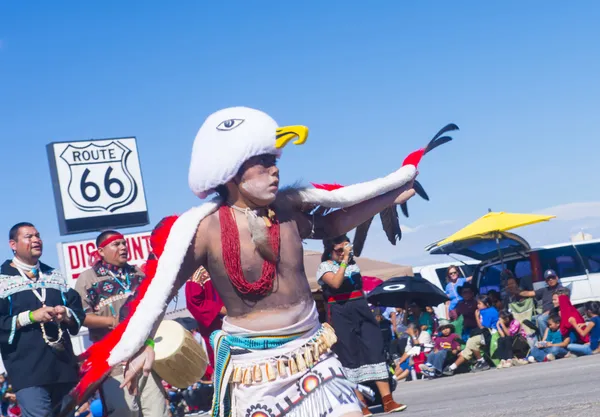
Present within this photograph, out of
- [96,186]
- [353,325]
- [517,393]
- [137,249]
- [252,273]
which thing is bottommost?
[517,393]

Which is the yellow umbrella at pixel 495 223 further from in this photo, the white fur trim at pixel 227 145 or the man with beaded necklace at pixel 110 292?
the white fur trim at pixel 227 145

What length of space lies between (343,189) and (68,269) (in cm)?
2073

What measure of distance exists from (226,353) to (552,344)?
40.9ft

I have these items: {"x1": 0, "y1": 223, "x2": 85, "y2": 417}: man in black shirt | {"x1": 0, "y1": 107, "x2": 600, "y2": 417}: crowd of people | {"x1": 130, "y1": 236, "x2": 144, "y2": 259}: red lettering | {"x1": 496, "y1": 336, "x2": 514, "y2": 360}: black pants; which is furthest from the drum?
{"x1": 130, "y1": 236, "x2": 144, "y2": 259}: red lettering

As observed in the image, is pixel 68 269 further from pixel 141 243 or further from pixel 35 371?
pixel 35 371

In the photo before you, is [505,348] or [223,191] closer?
[223,191]

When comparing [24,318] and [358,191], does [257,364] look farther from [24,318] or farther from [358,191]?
[24,318]

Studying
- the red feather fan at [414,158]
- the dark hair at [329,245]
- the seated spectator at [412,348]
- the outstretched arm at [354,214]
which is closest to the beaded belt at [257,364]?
the outstretched arm at [354,214]

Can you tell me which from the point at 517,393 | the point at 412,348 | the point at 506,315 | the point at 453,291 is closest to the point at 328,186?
the point at 517,393

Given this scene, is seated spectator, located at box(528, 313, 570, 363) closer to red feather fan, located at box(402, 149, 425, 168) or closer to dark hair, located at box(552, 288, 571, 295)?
dark hair, located at box(552, 288, 571, 295)

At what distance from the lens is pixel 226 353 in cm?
442

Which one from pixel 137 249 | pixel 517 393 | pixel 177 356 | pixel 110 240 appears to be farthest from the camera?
pixel 137 249

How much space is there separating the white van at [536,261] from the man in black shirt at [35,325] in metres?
13.4

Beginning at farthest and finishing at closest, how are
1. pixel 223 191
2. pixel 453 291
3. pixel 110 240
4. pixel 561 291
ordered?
pixel 453 291 < pixel 561 291 < pixel 110 240 < pixel 223 191
